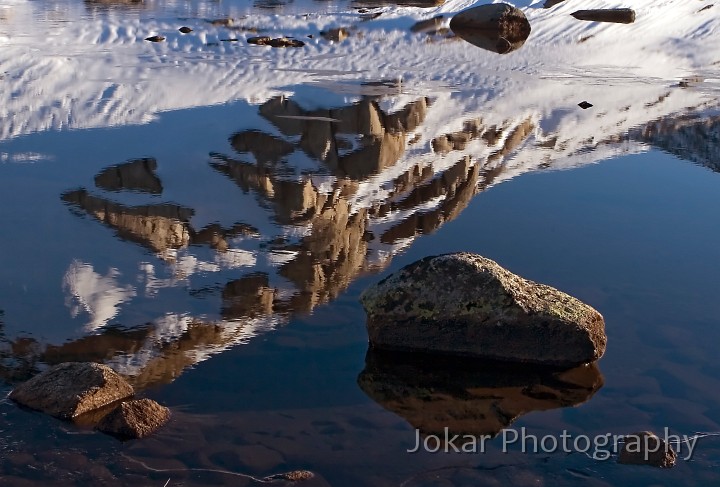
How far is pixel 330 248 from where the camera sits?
27.3ft

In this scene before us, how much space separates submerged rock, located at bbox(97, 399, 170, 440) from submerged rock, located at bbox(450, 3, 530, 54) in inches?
722

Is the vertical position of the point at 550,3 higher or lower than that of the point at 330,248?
higher

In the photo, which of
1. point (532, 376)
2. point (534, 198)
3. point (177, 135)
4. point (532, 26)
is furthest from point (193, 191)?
point (532, 26)

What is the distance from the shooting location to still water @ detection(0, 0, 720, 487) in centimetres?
534

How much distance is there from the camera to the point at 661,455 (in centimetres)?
525

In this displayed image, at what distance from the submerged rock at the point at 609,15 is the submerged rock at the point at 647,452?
2297cm

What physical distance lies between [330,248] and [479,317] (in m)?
2.41

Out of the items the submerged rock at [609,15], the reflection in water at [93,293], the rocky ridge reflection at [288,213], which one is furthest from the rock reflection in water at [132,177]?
the submerged rock at [609,15]

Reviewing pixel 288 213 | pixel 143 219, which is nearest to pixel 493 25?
pixel 288 213

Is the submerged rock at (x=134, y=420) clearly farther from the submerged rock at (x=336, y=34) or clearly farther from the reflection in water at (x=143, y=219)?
the submerged rock at (x=336, y=34)

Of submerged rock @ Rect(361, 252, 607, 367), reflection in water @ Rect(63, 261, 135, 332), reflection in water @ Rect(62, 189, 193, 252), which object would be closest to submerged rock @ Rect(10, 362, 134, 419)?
reflection in water @ Rect(63, 261, 135, 332)

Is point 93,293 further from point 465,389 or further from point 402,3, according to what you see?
point 402,3

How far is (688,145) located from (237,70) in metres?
8.29

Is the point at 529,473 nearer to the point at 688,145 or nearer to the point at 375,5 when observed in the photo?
the point at 688,145
